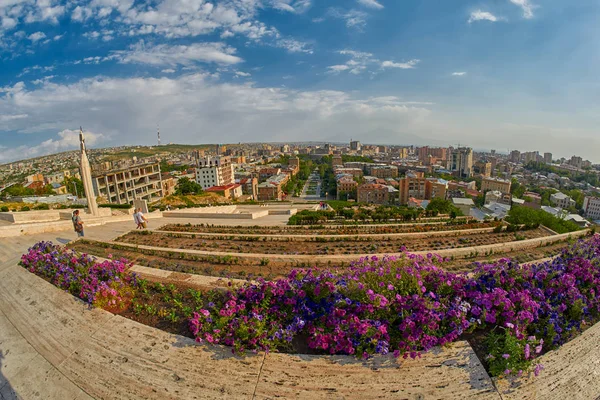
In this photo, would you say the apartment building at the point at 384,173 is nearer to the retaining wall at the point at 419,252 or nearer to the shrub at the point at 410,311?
the retaining wall at the point at 419,252

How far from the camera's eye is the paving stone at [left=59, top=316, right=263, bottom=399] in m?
2.66

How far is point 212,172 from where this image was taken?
54.6m

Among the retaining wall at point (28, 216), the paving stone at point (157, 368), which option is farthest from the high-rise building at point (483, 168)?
the paving stone at point (157, 368)

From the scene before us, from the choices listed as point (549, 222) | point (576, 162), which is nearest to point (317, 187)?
point (549, 222)

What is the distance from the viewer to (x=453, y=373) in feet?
8.70

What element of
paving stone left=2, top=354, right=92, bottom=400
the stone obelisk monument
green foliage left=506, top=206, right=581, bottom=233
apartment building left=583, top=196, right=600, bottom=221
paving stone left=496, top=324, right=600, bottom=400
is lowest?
apartment building left=583, top=196, right=600, bottom=221

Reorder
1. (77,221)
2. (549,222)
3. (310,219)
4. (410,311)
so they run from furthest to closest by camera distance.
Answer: (549,222) → (310,219) → (77,221) → (410,311)

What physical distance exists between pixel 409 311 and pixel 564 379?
1427mm

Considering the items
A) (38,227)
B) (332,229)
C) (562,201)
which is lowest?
(562,201)

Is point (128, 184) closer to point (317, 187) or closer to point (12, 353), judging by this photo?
point (12, 353)

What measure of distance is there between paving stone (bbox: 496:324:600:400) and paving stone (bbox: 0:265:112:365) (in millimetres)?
4645

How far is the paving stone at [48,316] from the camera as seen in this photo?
343 centimetres

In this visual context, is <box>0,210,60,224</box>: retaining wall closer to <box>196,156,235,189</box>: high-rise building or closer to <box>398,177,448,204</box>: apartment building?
<box>196,156,235,189</box>: high-rise building

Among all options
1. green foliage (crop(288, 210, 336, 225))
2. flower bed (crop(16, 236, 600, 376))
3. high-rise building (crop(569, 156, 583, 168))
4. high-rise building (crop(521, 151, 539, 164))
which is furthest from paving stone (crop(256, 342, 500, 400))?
high-rise building (crop(521, 151, 539, 164))
